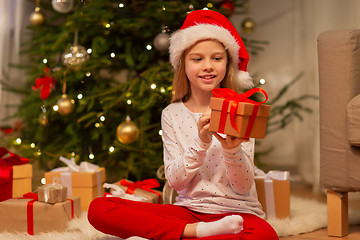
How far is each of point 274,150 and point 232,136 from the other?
2044mm

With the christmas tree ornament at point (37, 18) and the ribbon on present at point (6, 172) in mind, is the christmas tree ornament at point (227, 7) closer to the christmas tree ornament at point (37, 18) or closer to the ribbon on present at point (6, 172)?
the christmas tree ornament at point (37, 18)

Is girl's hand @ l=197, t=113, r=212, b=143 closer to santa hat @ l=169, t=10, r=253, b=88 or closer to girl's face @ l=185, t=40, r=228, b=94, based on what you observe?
girl's face @ l=185, t=40, r=228, b=94

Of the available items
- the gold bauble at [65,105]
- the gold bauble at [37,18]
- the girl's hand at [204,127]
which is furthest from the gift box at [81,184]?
the gold bauble at [37,18]

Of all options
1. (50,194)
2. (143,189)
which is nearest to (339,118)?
(143,189)

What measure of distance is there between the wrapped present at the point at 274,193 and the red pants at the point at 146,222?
45cm

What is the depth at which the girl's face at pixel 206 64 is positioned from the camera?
5.46 feet

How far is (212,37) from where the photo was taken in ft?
5.59

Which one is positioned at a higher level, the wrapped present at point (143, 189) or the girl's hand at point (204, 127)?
the girl's hand at point (204, 127)

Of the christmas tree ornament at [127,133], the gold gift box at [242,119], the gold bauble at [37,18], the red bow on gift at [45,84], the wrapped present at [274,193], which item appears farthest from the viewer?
the gold bauble at [37,18]

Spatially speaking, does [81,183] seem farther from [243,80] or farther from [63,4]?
[63,4]

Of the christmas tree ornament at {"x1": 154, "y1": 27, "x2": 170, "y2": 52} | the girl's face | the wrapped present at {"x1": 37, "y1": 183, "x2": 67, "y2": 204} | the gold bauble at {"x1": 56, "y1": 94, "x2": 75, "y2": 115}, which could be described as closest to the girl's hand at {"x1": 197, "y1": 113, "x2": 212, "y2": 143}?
the girl's face

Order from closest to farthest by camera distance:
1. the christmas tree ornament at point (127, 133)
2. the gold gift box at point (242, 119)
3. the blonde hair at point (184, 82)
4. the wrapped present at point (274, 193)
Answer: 1. the gold gift box at point (242, 119)
2. the blonde hair at point (184, 82)
3. the wrapped present at point (274, 193)
4. the christmas tree ornament at point (127, 133)

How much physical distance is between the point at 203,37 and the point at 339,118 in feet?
1.83

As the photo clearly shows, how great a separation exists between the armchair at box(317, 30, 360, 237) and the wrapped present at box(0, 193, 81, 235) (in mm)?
967
